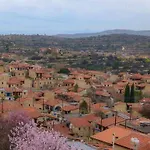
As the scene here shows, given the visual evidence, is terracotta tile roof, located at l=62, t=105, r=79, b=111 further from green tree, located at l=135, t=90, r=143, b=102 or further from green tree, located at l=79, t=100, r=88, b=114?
green tree, located at l=135, t=90, r=143, b=102

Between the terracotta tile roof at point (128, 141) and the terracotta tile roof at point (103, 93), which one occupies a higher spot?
the terracotta tile roof at point (128, 141)

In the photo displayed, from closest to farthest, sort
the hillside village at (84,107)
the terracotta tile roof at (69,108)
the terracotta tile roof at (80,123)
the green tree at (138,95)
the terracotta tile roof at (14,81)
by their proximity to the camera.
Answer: the hillside village at (84,107) → the terracotta tile roof at (80,123) → the terracotta tile roof at (69,108) → the green tree at (138,95) → the terracotta tile roof at (14,81)

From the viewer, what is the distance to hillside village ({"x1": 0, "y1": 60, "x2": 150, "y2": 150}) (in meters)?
20.9

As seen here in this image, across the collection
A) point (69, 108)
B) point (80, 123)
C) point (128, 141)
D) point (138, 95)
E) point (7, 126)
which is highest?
point (7, 126)

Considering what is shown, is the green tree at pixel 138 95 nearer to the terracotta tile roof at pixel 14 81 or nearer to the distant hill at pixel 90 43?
the terracotta tile roof at pixel 14 81

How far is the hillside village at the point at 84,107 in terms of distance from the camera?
20.9m

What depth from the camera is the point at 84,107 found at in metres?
32.9

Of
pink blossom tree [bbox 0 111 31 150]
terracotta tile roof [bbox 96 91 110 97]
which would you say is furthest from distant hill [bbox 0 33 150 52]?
pink blossom tree [bbox 0 111 31 150]

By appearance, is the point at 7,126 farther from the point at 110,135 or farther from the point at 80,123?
the point at 80,123

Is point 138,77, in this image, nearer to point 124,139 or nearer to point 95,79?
point 95,79

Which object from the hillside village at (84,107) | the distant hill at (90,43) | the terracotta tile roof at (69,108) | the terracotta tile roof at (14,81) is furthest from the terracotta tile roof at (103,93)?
the distant hill at (90,43)

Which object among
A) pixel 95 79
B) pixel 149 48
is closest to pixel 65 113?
pixel 95 79

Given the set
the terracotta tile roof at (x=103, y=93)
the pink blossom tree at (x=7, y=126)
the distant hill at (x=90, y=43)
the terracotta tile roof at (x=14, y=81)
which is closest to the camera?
the pink blossom tree at (x=7, y=126)

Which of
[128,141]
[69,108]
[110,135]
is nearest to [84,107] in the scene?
[69,108]
